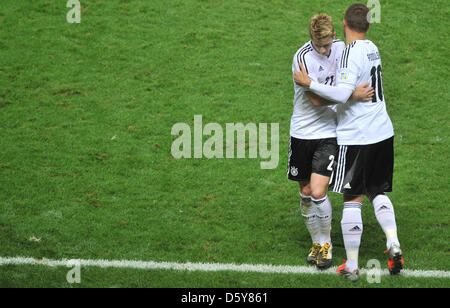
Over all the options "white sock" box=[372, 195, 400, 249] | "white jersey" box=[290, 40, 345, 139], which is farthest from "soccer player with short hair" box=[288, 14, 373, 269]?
"white sock" box=[372, 195, 400, 249]

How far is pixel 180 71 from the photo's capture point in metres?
11.6

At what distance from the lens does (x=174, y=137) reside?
31.9 feet

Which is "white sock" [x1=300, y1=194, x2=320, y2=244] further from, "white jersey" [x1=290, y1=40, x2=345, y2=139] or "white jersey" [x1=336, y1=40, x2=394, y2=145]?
"white jersey" [x1=336, y1=40, x2=394, y2=145]

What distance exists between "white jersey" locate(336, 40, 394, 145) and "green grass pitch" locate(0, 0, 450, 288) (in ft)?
4.39

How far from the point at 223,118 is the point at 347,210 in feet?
15.5

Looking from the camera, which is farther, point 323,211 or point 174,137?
point 174,137

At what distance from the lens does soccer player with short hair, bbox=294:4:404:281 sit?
5508 millimetres

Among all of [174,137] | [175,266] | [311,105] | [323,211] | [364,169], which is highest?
[311,105]

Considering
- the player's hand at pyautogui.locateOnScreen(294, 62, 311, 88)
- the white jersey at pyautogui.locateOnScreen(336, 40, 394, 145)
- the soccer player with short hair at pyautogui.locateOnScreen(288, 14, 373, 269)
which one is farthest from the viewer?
the soccer player with short hair at pyautogui.locateOnScreen(288, 14, 373, 269)

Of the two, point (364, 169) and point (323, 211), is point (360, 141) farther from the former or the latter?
point (323, 211)

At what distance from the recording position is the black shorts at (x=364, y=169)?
220 inches

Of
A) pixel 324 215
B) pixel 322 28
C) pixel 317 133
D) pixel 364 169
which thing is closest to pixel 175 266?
pixel 324 215

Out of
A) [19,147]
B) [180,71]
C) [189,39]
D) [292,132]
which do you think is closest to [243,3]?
[189,39]

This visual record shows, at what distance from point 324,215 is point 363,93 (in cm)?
131
